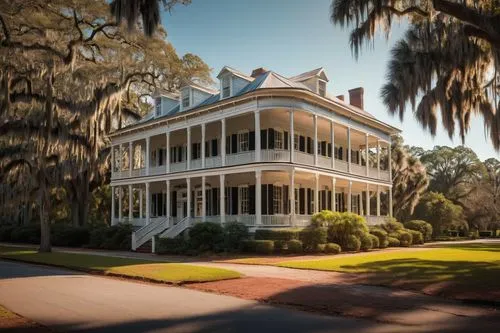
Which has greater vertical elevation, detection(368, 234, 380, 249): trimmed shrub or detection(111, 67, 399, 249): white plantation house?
detection(111, 67, 399, 249): white plantation house

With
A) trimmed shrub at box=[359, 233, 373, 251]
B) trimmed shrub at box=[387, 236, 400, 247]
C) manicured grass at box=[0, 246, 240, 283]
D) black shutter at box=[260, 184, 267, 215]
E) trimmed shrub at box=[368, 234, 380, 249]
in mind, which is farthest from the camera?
trimmed shrub at box=[387, 236, 400, 247]

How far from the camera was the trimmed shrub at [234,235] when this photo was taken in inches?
966

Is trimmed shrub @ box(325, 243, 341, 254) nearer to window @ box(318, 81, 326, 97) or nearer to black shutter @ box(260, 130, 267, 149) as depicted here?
black shutter @ box(260, 130, 267, 149)

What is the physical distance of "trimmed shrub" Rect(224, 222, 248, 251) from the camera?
2455cm

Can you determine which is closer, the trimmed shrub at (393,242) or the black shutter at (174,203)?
the trimmed shrub at (393,242)

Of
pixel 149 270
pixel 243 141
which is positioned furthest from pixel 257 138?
pixel 149 270

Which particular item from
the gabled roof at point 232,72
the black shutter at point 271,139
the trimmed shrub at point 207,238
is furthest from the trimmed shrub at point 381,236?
the gabled roof at point 232,72

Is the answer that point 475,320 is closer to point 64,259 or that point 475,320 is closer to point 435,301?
point 435,301

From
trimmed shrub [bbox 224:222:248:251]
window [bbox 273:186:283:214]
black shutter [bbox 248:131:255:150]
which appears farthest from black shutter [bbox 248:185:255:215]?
trimmed shrub [bbox 224:222:248:251]

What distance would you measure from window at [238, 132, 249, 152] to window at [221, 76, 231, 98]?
8.82 feet

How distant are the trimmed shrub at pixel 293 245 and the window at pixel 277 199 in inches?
175

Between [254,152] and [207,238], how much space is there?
17.5 feet

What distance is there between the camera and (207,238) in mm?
24922

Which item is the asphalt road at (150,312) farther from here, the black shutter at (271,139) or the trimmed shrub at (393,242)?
the trimmed shrub at (393,242)
